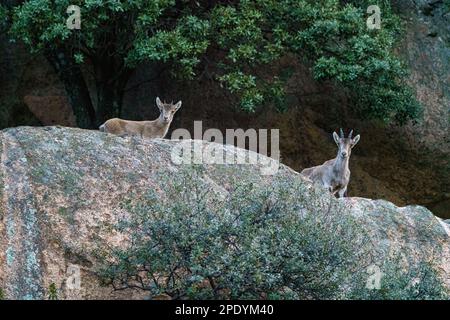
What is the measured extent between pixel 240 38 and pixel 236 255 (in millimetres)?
10234

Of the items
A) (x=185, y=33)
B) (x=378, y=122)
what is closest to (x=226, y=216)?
(x=185, y=33)

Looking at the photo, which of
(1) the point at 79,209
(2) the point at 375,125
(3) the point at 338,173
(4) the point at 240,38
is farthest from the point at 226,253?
(2) the point at 375,125

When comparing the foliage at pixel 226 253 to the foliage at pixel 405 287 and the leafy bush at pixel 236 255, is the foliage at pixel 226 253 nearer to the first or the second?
the leafy bush at pixel 236 255

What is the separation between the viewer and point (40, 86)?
1022 inches

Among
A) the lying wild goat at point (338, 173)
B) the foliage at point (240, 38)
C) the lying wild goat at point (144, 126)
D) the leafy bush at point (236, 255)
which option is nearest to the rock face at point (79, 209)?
the leafy bush at point (236, 255)

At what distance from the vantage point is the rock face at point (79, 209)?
12438mm

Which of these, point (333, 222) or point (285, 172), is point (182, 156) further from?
point (333, 222)

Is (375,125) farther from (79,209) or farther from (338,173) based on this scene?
(79,209)

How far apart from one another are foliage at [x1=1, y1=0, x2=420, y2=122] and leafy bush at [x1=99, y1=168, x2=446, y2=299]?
8.20m

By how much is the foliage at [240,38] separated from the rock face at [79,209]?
571cm

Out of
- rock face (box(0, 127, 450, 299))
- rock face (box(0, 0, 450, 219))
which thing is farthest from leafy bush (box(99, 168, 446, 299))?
rock face (box(0, 0, 450, 219))

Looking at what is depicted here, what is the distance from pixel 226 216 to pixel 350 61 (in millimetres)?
9841

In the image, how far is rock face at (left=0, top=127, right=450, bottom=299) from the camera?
12438 millimetres

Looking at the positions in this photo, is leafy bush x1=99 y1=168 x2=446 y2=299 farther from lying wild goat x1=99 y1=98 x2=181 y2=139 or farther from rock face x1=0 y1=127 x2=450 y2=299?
lying wild goat x1=99 y1=98 x2=181 y2=139
